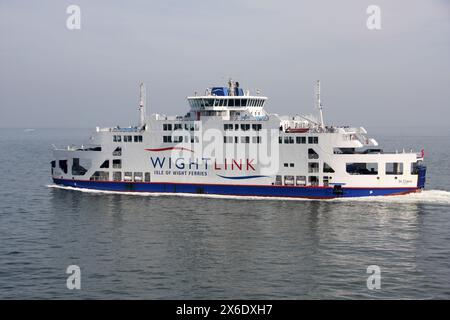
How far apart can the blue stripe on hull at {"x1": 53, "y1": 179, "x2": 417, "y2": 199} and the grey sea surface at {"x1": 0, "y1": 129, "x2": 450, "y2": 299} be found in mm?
806

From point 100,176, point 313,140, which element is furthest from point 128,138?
point 313,140

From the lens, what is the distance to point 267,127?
156ft

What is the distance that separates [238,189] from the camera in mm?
48094

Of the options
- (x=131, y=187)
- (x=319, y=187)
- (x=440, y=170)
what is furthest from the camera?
(x=440, y=170)

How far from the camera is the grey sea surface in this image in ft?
85.6

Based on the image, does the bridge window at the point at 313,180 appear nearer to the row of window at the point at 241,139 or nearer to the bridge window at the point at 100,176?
the row of window at the point at 241,139

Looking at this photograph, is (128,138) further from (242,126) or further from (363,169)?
(363,169)

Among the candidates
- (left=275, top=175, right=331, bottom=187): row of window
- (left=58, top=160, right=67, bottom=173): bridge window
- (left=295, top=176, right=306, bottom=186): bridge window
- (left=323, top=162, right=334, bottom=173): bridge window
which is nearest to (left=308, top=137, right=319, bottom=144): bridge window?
(left=323, top=162, right=334, bottom=173): bridge window

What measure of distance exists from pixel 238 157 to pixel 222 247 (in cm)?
1599

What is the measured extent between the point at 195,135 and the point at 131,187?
24.9 feet

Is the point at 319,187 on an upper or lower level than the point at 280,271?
upper

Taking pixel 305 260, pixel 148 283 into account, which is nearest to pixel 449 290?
pixel 305 260

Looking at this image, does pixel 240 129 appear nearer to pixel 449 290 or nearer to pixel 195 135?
pixel 195 135

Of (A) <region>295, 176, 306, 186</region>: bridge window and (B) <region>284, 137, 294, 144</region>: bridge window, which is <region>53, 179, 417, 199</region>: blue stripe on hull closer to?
(A) <region>295, 176, 306, 186</region>: bridge window
